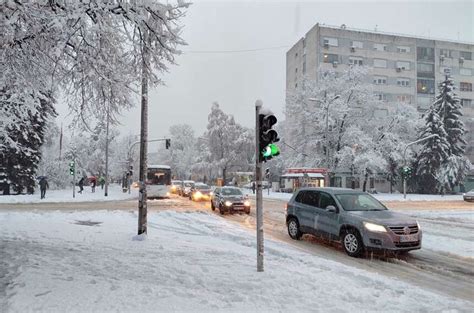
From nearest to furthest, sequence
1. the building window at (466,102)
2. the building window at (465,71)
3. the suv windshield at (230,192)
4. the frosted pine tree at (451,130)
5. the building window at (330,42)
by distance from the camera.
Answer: the suv windshield at (230,192)
the frosted pine tree at (451,130)
the building window at (330,42)
the building window at (466,102)
the building window at (465,71)

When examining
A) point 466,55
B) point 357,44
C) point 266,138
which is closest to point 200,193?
point 266,138

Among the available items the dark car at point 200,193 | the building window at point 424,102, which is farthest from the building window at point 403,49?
the dark car at point 200,193

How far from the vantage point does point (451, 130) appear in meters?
60.2

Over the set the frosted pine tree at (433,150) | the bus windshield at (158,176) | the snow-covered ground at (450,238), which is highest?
the frosted pine tree at (433,150)

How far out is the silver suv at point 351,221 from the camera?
36.1 ft

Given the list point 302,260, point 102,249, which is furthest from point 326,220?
point 102,249

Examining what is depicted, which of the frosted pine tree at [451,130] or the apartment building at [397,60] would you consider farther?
the apartment building at [397,60]

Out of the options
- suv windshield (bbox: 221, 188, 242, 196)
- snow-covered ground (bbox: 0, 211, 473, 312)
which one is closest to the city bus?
suv windshield (bbox: 221, 188, 242, 196)

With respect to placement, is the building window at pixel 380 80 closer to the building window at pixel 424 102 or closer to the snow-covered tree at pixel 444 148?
the building window at pixel 424 102

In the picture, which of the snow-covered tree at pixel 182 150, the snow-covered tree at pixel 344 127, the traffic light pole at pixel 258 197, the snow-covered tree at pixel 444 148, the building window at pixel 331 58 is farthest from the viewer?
the snow-covered tree at pixel 182 150

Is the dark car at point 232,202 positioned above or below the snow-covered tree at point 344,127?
below

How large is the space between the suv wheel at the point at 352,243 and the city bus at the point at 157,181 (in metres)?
29.1

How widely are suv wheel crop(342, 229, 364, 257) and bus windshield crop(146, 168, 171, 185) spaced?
95.6 feet

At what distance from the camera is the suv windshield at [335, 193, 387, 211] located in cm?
1250
